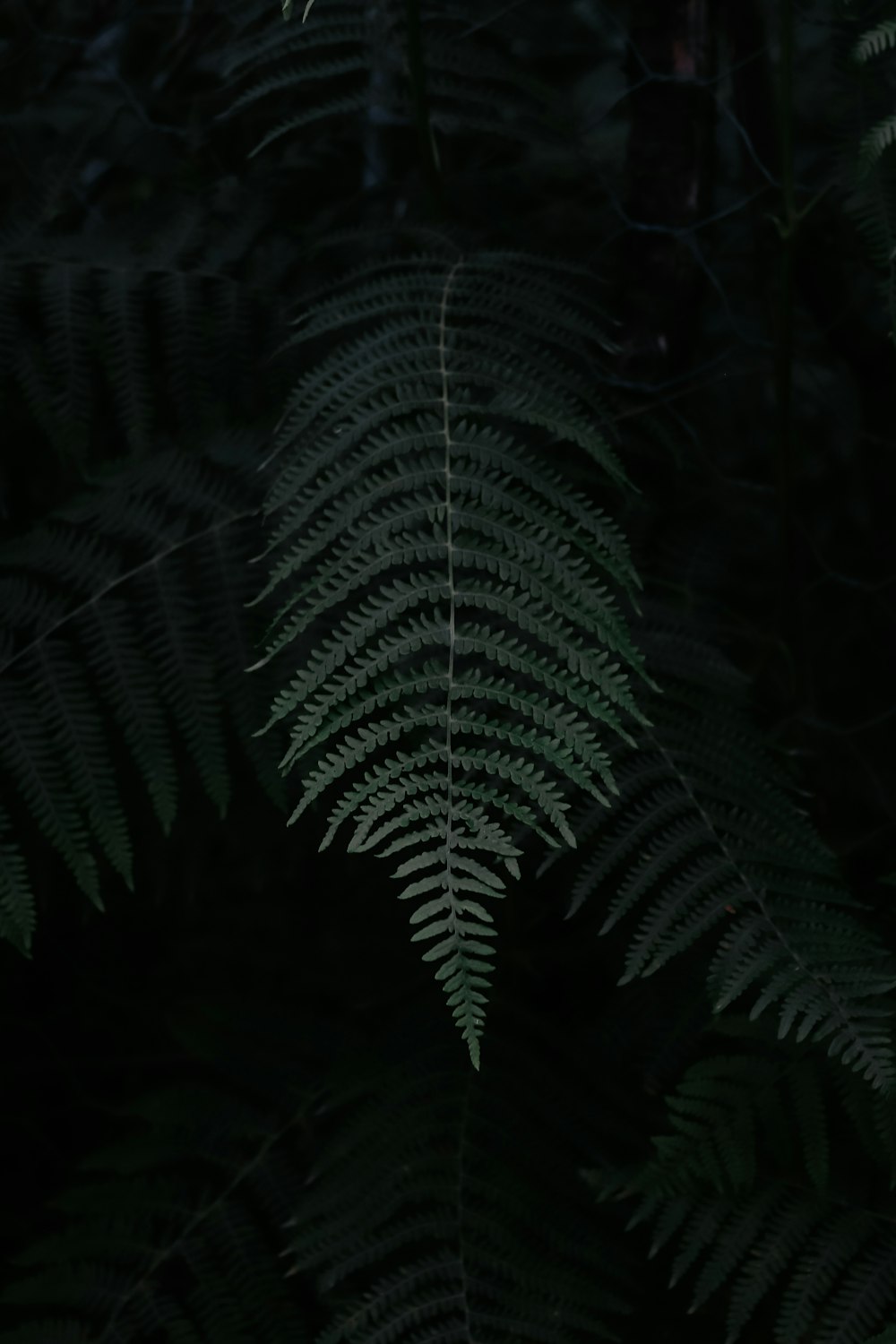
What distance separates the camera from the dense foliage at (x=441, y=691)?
3.33 feet

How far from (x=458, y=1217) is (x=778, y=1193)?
0.97ft

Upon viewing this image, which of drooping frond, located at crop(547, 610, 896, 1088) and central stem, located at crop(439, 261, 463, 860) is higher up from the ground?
central stem, located at crop(439, 261, 463, 860)

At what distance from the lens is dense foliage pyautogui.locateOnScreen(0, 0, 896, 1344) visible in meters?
1.02

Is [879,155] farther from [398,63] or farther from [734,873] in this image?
[734,873]

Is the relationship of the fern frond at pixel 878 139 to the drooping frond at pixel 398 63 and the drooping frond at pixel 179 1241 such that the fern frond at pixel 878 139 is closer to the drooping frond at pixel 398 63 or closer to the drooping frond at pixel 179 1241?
the drooping frond at pixel 398 63

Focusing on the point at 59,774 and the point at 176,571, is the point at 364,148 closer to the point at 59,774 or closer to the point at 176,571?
the point at 176,571

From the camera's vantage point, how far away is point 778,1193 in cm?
107

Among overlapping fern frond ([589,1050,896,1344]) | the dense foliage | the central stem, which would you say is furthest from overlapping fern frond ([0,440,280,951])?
overlapping fern frond ([589,1050,896,1344])

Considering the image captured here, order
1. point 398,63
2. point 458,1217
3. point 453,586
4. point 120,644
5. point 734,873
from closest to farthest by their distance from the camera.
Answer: point 453,586 < point 734,873 < point 458,1217 < point 120,644 < point 398,63

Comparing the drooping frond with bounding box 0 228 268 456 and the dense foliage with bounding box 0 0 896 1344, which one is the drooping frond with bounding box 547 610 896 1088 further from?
the drooping frond with bounding box 0 228 268 456

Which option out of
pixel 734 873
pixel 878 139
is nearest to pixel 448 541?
pixel 734 873

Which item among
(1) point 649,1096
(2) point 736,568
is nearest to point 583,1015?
(1) point 649,1096

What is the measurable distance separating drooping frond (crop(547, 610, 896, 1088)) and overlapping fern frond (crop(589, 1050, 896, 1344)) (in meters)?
0.06

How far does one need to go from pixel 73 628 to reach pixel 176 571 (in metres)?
0.13
